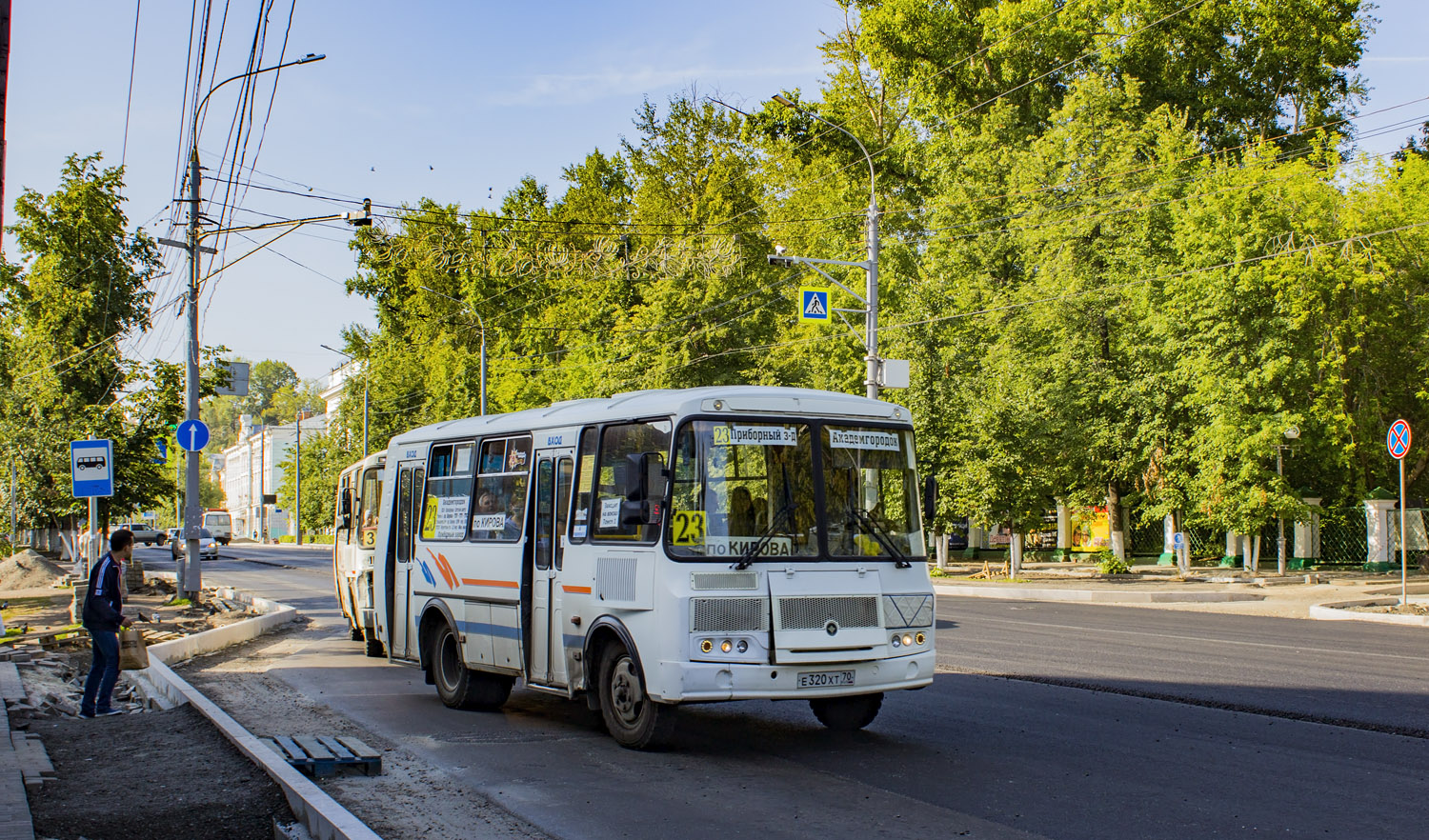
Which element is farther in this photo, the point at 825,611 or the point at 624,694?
the point at 624,694

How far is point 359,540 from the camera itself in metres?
16.9

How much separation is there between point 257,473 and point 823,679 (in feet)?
517

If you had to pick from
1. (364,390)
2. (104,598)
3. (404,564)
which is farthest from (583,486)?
(364,390)

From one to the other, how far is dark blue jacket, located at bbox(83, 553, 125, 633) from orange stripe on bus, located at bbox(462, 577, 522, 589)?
3773 mm

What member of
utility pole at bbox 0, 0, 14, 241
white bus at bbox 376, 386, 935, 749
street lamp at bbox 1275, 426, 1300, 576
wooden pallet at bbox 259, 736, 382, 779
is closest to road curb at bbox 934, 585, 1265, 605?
street lamp at bbox 1275, 426, 1300, 576

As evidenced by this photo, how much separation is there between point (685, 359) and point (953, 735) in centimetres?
3232

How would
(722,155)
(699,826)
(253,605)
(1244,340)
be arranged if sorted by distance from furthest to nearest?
(722,155), (1244,340), (253,605), (699,826)

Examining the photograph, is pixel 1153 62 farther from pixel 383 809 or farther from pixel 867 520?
pixel 383 809

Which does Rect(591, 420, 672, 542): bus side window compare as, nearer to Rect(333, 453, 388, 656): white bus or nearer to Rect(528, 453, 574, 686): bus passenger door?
Rect(528, 453, 574, 686): bus passenger door

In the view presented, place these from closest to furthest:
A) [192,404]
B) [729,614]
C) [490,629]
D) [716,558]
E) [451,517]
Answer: [729,614] → [716,558] → [490,629] → [451,517] → [192,404]

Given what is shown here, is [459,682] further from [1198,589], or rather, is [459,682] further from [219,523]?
[219,523]

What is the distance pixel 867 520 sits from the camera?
9484mm

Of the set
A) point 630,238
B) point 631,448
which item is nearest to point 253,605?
point 631,448

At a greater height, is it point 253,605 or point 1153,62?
point 1153,62
